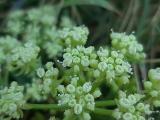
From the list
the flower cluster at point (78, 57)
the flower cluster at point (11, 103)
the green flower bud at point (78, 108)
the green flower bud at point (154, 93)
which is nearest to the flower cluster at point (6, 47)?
the flower cluster at point (11, 103)

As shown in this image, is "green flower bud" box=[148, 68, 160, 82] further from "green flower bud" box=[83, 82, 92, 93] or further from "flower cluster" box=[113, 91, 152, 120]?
"green flower bud" box=[83, 82, 92, 93]

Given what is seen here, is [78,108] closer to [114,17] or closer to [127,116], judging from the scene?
[127,116]

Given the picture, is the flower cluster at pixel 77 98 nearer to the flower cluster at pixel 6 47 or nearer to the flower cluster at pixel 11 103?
the flower cluster at pixel 11 103

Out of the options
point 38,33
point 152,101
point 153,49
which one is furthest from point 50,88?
point 153,49

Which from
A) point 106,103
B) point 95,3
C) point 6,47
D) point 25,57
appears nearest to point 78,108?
point 106,103

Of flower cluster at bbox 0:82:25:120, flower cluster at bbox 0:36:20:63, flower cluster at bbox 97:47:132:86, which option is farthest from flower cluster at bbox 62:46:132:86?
flower cluster at bbox 0:36:20:63

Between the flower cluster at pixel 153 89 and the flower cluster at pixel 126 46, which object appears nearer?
the flower cluster at pixel 153 89
